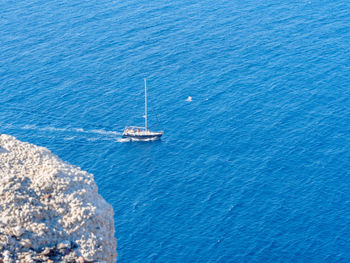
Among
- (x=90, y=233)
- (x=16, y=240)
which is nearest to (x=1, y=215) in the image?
(x=16, y=240)

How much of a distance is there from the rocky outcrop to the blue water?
143 ft

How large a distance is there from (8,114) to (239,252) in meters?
70.0

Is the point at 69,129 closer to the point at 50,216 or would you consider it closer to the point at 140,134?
the point at 140,134

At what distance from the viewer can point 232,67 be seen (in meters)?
145

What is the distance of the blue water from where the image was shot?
94.4m

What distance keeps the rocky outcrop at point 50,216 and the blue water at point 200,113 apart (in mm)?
43711

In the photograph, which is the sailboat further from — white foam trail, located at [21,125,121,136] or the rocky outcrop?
the rocky outcrop

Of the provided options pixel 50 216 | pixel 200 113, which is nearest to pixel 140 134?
pixel 200 113

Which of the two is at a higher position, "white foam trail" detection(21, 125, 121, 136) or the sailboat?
"white foam trail" detection(21, 125, 121, 136)

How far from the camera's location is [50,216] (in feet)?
146

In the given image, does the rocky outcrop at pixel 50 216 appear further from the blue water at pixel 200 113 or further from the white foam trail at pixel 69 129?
the white foam trail at pixel 69 129

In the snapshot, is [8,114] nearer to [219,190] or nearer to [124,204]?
[124,204]

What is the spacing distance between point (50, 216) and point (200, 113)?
8481 cm

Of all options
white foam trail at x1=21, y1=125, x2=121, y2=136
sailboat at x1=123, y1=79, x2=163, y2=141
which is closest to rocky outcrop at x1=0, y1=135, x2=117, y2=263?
sailboat at x1=123, y1=79, x2=163, y2=141
